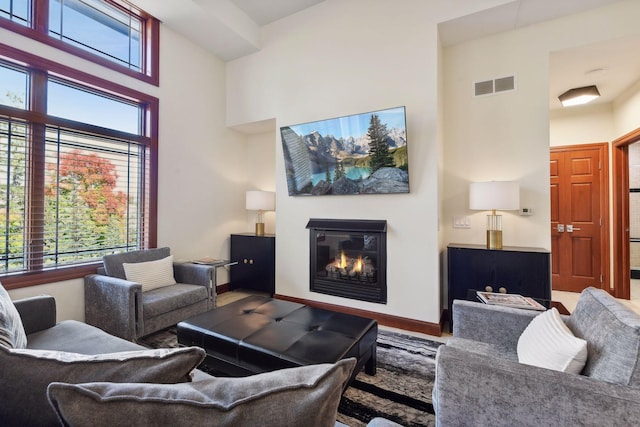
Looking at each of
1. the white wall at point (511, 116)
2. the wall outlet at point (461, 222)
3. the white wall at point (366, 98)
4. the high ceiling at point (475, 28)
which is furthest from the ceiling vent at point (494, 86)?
the wall outlet at point (461, 222)

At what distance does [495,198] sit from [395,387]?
1.94 meters

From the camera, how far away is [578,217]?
4.20 metres

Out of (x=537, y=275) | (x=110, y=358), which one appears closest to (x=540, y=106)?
(x=537, y=275)

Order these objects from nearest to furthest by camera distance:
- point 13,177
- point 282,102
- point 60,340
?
1. point 60,340
2. point 13,177
3. point 282,102

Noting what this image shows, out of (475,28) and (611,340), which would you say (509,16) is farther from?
(611,340)

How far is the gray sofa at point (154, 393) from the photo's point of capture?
0.54 m

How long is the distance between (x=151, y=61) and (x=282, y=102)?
1.61 m

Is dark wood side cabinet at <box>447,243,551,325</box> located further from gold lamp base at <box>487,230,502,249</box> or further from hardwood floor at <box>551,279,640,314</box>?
hardwood floor at <box>551,279,640,314</box>

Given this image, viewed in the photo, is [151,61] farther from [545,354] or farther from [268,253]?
[545,354]

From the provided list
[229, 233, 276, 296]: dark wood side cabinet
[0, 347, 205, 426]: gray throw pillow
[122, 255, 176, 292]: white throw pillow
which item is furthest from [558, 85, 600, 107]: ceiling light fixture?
[122, 255, 176, 292]: white throw pillow

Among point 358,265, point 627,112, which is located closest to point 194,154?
point 358,265

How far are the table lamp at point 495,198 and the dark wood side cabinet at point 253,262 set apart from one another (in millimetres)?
2494

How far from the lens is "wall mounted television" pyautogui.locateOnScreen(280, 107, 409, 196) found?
3014 millimetres

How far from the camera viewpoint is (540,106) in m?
2.91
